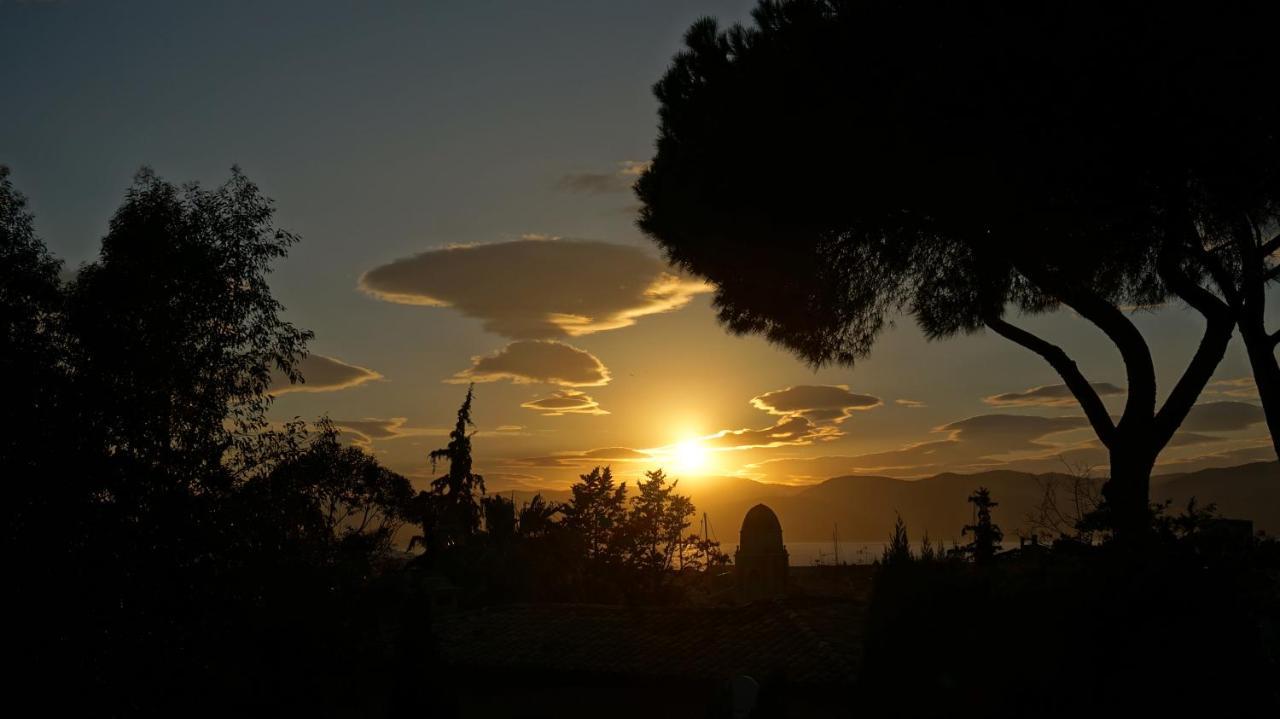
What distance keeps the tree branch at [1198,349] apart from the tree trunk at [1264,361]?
1.92 metres

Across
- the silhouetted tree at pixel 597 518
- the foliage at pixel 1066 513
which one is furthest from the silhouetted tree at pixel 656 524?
the foliage at pixel 1066 513

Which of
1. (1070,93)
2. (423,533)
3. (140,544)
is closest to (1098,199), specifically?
(1070,93)

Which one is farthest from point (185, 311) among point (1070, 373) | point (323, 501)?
point (1070, 373)

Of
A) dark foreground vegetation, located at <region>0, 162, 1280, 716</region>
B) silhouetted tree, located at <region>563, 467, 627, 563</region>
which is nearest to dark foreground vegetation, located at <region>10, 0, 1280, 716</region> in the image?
dark foreground vegetation, located at <region>0, 162, 1280, 716</region>

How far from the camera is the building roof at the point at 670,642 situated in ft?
51.7

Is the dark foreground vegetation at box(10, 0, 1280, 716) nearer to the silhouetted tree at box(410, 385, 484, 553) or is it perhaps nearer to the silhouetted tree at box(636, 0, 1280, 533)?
the silhouetted tree at box(636, 0, 1280, 533)

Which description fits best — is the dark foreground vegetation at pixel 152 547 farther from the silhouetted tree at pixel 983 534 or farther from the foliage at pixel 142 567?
the silhouetted tree at pixel 983 534

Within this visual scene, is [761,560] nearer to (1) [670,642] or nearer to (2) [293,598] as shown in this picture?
(1) [670,642]

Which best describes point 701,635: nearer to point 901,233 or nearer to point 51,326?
point 901,233

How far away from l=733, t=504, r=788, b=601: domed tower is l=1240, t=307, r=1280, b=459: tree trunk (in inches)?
587

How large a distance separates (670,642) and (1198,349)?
10.7m

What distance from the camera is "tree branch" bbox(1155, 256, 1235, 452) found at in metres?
16.7

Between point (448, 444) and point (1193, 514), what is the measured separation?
4522 cm

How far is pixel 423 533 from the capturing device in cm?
4538
